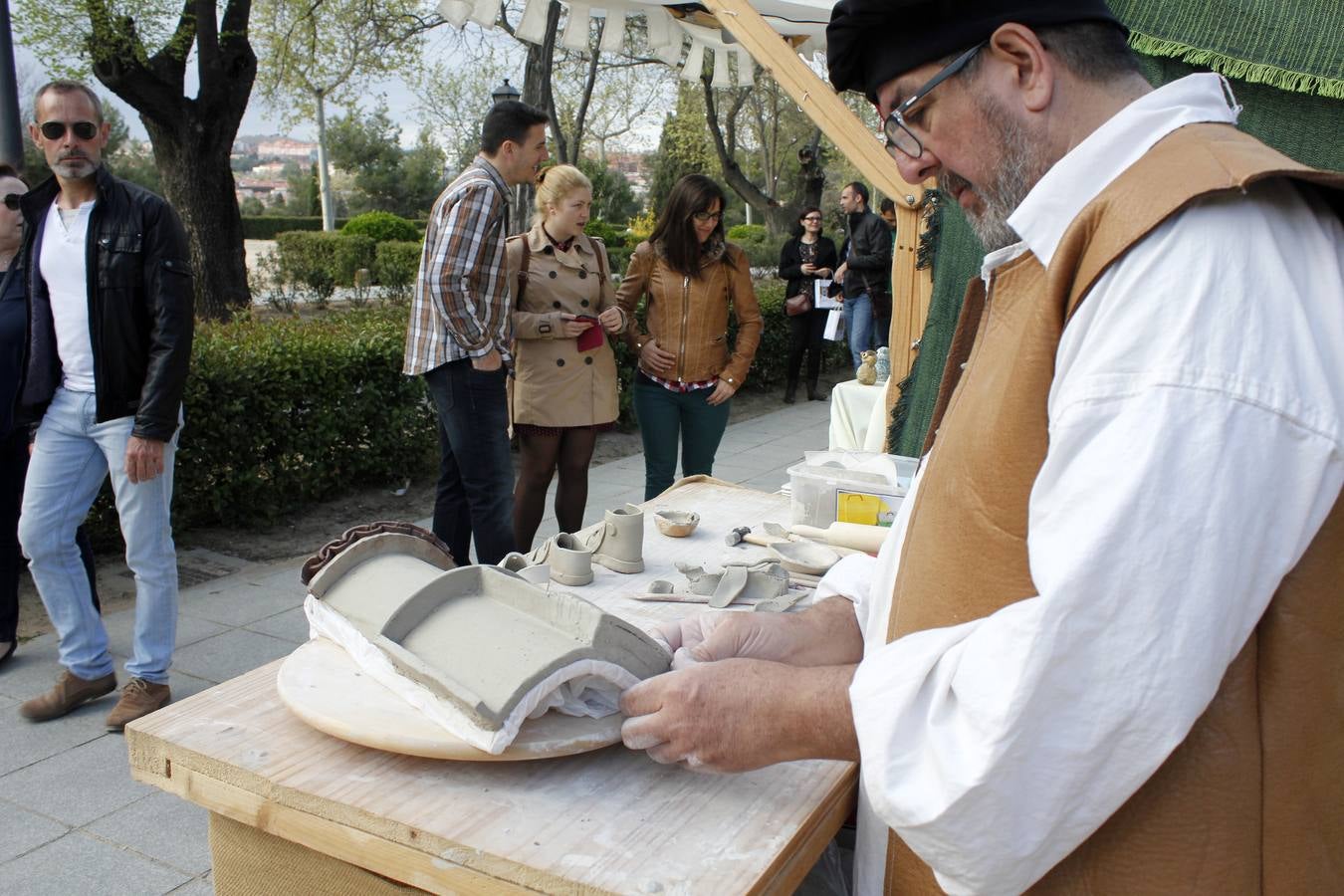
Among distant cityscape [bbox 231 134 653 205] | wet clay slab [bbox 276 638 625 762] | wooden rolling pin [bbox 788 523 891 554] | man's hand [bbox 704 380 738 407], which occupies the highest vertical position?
distant cityscape [bbox 231 134 653 205]

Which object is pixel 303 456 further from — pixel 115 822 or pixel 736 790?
pixel 736 790

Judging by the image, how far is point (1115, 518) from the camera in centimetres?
80

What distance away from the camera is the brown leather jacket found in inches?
189

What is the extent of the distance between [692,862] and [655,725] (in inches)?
6.7

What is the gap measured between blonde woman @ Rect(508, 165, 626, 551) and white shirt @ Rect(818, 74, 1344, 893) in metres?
3.59

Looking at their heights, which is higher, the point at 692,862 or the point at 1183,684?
the point at 1183,684

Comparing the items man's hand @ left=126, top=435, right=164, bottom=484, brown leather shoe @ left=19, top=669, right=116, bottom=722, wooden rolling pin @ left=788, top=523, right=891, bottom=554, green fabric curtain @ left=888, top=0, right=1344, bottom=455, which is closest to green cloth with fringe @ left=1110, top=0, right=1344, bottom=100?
green fabric curtain @ left=888, top=0, right=1344, bottom=455

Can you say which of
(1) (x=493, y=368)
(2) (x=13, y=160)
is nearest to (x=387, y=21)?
(2) (x=13, y=160)

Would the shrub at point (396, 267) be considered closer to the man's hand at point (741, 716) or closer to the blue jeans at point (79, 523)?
the blue jeans at point (79, 523)

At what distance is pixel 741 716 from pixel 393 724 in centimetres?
42

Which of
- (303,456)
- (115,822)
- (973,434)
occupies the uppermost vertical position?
(973,434)

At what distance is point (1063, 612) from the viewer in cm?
82

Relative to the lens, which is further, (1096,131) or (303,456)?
(303,456)

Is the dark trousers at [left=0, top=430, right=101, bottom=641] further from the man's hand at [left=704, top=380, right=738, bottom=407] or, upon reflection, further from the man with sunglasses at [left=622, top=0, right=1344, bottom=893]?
the man with sunglasses at [left=622, top=0, right=1344, bottom=893]
